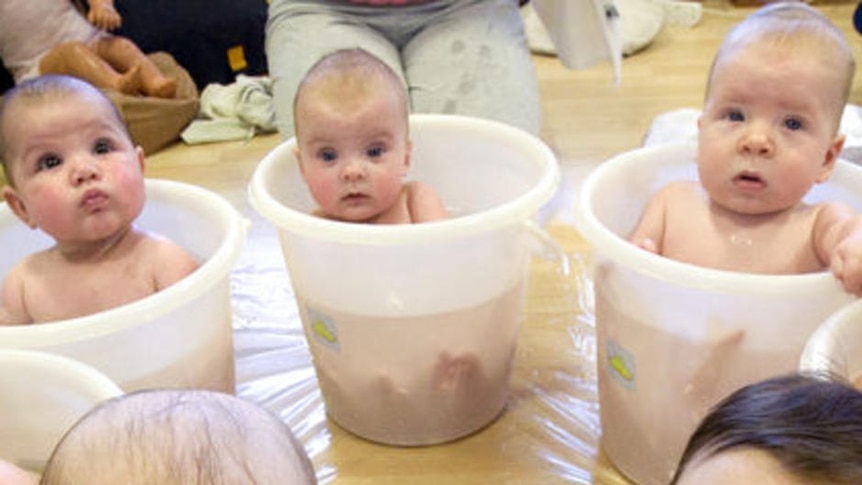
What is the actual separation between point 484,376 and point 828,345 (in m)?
0.48

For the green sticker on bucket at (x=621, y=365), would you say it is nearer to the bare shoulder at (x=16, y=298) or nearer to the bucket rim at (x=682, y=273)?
the bucket rim at (x=682, y=273)

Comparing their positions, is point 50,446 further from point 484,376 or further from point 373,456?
point 484,376

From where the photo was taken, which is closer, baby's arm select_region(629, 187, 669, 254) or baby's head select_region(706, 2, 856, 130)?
baby's head select_region(706, 2, 856, 130)

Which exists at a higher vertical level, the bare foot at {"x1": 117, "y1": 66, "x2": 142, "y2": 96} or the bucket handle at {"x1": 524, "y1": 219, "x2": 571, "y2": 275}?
the bucket handle at {"x1": 524, "y1": 219, "x2": 571, "y2": 275}

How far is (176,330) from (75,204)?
0.82 feet

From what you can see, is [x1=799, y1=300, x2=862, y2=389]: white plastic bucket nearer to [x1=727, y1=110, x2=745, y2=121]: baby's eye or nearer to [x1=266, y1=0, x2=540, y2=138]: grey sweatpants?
[x1=727, y1=110, x2=745, y2=121]: baby's eye

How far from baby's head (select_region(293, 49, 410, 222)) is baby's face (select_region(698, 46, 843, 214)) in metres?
0.39

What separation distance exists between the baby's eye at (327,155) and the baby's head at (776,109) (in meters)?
0.46

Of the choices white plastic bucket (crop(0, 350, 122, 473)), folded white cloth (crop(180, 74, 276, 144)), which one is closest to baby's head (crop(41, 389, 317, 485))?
white plastic bucket (crop(0, 350, 122, 473))

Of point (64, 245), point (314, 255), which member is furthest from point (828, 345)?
point (64, 245)

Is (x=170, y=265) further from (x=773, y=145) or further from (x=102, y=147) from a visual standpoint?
(x=773, y=145)

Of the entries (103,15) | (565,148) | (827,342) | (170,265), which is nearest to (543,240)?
(827,342)

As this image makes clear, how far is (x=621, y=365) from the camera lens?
99cm

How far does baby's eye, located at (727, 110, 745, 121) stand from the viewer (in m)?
1.04
